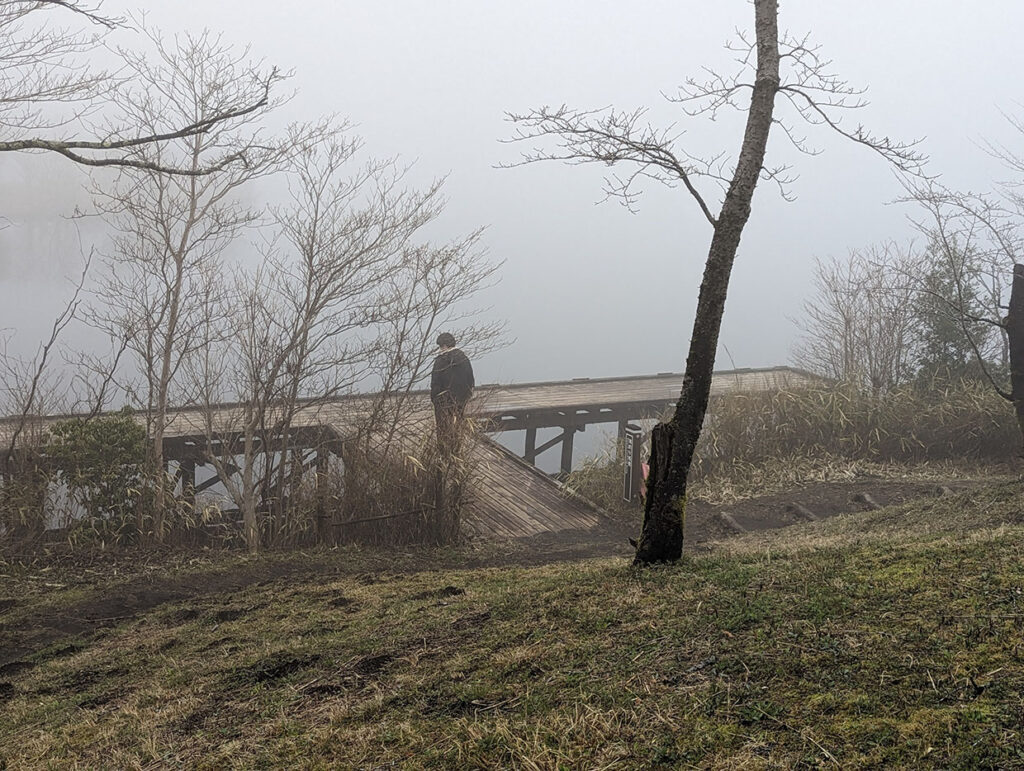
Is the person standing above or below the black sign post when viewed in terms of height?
above

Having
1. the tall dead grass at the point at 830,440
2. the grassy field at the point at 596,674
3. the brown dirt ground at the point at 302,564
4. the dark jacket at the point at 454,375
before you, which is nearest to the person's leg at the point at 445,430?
the dark jacket at the point at 454,375

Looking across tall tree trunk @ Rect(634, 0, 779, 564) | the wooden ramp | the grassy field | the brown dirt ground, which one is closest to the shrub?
the brown dirt ground

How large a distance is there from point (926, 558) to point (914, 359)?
10.6 m

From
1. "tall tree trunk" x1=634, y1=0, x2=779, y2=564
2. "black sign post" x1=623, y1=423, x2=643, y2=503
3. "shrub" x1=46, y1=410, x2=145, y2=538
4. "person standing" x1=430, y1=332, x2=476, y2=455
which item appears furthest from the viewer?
"black sign post" x1=623, y1=423, x2=643, y2=503

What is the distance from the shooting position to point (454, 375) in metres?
10.6

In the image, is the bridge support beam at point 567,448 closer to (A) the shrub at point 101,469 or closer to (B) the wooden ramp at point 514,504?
(B) the wooden ramp at point 514,504

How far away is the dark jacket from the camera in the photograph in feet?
34.3

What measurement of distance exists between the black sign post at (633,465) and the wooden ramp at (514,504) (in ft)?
1.85

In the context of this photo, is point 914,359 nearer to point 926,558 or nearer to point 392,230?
point 392,230

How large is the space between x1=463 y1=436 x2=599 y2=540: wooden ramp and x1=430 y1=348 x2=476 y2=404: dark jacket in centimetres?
67

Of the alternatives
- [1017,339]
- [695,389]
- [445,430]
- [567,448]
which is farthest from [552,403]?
[695,389]

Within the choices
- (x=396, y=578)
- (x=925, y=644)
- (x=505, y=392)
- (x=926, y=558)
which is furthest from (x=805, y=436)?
(x=925, y=644)

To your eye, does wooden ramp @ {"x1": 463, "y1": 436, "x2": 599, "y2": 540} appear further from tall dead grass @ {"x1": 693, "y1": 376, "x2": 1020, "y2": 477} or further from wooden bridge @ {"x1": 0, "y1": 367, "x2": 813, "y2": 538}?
tall dead grass @ {"x1": 693, "y1": 376, "x2": 1020, "y2": 477}

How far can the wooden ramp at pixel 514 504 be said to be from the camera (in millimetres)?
10180
